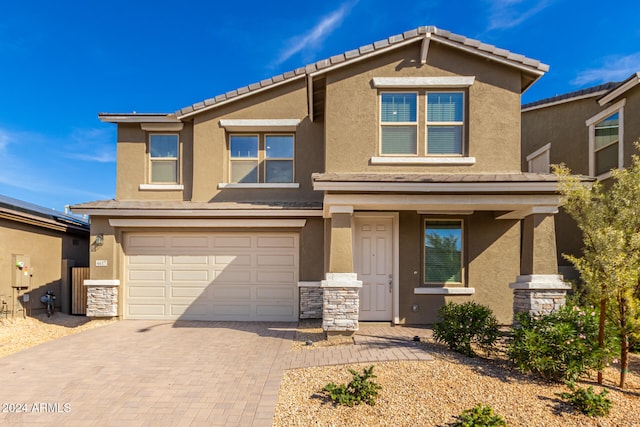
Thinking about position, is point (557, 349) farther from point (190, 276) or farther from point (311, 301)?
point (190, 276)

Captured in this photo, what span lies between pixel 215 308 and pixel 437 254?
6253 mm

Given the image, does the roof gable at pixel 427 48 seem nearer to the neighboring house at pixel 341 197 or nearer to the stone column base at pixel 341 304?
the neighboring house at pixel 341 197

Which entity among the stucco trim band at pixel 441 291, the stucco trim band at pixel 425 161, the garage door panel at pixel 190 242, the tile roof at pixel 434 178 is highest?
the stucco trim band at pixel 425 161

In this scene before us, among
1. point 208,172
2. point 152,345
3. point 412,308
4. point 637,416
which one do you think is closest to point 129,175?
point 208,172

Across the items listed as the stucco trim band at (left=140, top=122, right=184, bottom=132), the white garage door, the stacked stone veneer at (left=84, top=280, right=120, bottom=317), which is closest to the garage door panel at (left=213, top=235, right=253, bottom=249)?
the white garage door

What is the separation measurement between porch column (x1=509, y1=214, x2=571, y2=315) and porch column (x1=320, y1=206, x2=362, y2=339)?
349 cm

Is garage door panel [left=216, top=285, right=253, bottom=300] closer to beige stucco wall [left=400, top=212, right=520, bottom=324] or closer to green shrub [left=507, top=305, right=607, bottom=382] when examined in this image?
beige stucco wall [left=400, top=212, right=520, bottom=324]

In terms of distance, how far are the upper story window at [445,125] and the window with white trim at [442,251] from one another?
192cm

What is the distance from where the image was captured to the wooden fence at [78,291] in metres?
11.2

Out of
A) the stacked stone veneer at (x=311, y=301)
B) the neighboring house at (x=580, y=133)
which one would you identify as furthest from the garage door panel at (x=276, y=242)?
the neighboring house at (x=580, y=133)

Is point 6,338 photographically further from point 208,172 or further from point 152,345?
point 208,172

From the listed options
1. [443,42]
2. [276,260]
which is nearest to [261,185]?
[276,260]

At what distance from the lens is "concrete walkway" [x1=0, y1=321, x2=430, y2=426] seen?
4641 millimetres

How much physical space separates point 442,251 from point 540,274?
7.68ft
